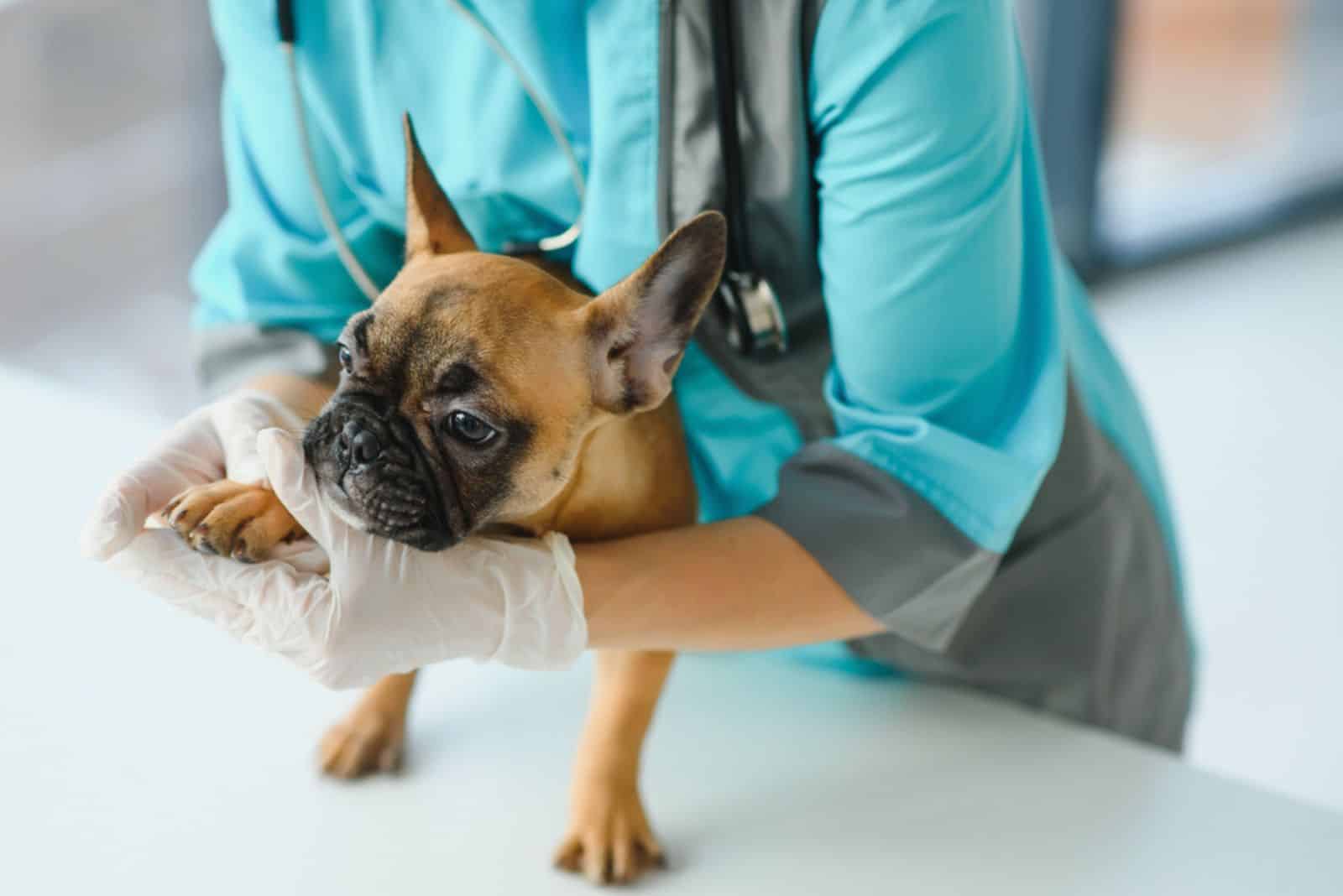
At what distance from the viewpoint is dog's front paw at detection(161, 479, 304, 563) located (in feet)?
2.36

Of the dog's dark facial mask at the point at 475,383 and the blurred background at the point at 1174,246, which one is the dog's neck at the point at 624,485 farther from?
the blurred background at the point at 1174,246

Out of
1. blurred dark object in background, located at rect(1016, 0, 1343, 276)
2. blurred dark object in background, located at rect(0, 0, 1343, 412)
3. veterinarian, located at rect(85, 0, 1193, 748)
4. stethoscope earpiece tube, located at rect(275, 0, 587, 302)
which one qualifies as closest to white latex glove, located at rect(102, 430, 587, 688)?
veterinarian, located at rect(85, 0, 1193, 748)

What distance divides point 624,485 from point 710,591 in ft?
0.29

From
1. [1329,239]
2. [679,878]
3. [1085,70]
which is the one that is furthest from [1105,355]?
[1329,239]

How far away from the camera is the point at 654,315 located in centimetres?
74

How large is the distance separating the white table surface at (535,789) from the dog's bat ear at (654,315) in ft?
0.98

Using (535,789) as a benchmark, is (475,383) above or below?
above

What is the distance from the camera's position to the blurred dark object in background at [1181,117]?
2.99m

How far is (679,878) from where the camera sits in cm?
85

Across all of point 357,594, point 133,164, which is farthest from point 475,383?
point 133,164

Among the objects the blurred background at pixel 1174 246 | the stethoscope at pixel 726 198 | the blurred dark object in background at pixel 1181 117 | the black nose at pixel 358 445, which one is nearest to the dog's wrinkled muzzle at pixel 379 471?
the black nose at pixel 358 445

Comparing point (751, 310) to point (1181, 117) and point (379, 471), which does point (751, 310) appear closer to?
point (379, 471)

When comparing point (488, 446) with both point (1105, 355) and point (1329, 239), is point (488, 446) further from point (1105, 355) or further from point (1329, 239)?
point (1329, 239)

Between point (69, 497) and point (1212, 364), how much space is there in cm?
256
